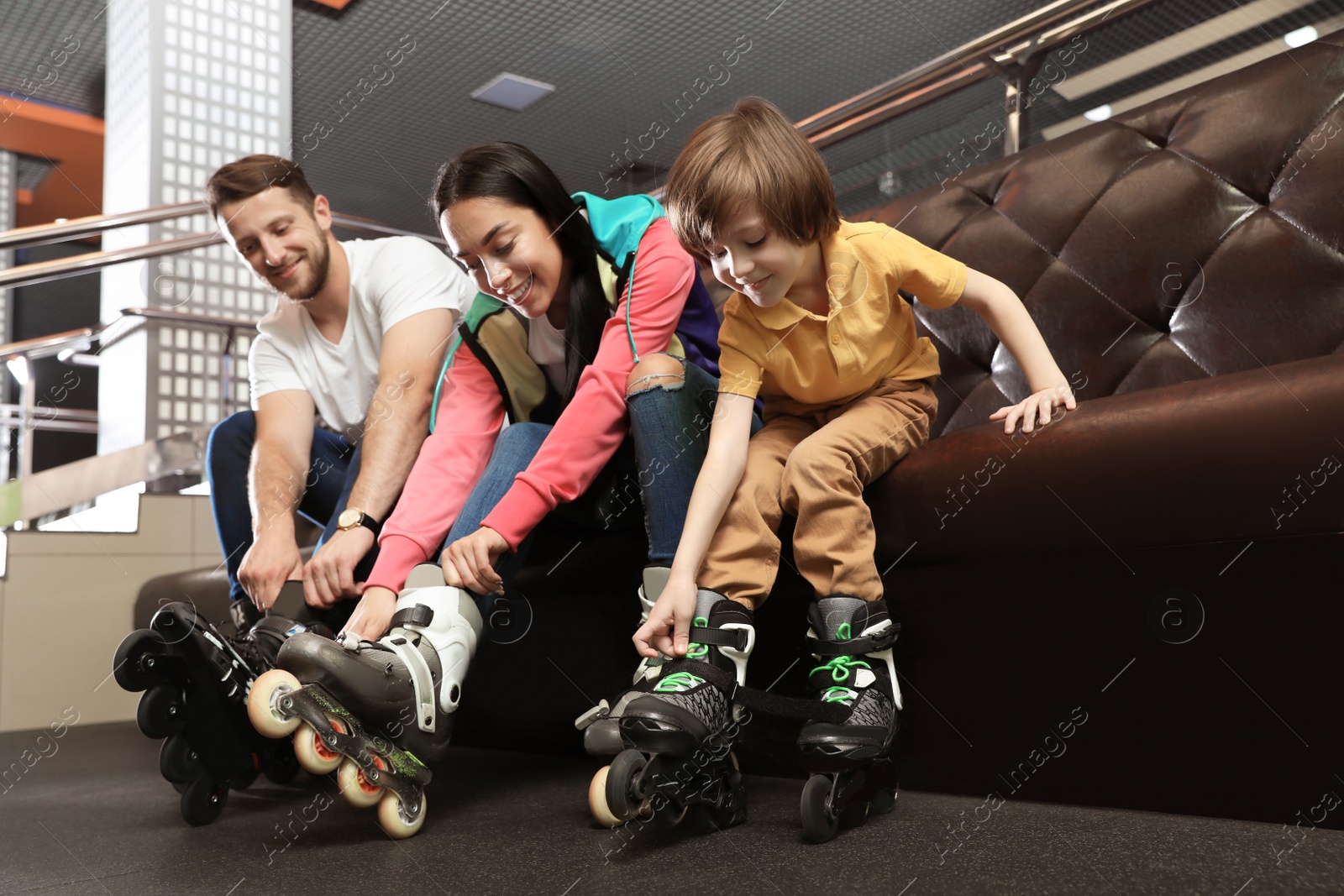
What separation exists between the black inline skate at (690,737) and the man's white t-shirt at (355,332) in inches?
31.2

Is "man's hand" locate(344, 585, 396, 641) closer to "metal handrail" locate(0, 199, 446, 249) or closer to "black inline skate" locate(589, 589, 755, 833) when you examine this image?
"black inline skate" locate(589, 589, 755, 833)

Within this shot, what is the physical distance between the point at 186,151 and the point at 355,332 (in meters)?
2.44

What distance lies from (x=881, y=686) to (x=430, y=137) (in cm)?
546

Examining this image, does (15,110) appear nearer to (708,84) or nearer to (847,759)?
(708,84)

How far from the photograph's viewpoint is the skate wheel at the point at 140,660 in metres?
0.98

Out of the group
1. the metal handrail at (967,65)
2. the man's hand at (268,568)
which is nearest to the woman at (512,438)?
the man's hand at (268,568)

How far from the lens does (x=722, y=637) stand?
0.87 metres

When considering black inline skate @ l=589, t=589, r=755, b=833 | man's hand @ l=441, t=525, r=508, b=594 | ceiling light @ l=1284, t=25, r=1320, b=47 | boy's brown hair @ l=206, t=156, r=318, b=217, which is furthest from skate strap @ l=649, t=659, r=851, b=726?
ceiling light @ l=1284, t=25, r=1320, b=47

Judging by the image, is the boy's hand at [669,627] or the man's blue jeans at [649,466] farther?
the man's blue jeans at [649,466]

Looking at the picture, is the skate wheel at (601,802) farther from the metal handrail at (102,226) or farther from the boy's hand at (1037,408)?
the metal handrail at (102,226)

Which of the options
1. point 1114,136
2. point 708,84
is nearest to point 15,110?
point 708,84

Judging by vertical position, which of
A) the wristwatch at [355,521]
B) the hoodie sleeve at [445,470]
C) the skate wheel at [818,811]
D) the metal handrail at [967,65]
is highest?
the metal handrail at [967,65]

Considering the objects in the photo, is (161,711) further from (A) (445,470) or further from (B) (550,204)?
(B) (550,204)

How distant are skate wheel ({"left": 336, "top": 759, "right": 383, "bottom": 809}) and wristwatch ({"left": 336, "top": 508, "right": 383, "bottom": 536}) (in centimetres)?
38
